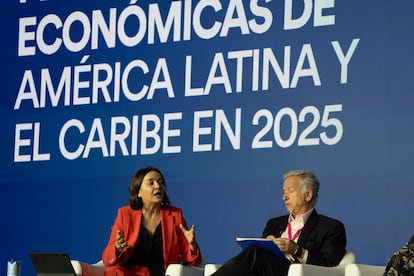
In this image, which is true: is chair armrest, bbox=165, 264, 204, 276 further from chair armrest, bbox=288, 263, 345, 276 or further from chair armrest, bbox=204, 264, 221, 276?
chair armrest, bbox=288, 263, 345, 276

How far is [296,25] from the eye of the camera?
7.49 metres

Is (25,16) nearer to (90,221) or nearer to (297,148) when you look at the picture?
(90,221)

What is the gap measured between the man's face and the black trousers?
1.41 ft

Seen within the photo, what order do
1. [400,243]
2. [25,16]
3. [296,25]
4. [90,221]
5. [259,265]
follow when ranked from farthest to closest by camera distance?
1. [25,16]
2. [90,221]
3. [296,25]
4. [400,243]
5. [259,265]

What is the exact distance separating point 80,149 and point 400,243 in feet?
8.41

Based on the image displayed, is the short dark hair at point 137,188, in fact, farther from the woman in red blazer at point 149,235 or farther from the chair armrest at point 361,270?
the chair armrest at point 361,270

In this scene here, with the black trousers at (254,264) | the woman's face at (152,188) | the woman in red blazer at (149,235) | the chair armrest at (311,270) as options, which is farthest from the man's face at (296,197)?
the woman's face at (152,188)

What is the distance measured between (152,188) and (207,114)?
972 mm

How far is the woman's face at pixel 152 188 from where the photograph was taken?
276 inches

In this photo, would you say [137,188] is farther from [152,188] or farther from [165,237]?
[165,237]

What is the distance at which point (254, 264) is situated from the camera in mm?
6375

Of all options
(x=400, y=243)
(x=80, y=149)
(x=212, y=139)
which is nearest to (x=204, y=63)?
(x=212, y=139)

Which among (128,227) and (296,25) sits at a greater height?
(296,25)

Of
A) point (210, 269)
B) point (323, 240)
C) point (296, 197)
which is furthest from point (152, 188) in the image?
point (323, 240)
